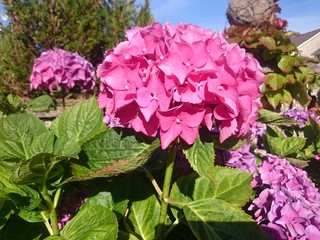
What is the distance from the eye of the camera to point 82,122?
1.22 m

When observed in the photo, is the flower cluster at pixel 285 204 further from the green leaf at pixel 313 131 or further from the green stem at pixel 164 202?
the green leaf at pixel 313 131

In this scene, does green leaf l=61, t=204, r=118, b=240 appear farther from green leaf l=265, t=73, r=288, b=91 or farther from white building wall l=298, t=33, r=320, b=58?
white building wall l=298, t=33, r=320, b=58

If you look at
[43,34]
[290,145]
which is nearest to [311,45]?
[43,34]

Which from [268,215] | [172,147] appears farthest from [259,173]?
[172,147]

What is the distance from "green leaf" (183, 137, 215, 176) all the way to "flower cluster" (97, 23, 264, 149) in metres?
0.04

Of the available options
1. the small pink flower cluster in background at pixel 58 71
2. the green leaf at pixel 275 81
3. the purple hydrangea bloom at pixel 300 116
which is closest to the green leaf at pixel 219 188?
the purple hydrangea bloom at pixel 300 116

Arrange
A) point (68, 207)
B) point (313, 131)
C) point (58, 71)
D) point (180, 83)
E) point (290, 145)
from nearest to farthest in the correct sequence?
1. point (180, 83)
2. point (68, 207)
3. point (290, 145)
4. point (313, 131)
5. point (58, 71)

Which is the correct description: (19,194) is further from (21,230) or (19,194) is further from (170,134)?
(170,134)

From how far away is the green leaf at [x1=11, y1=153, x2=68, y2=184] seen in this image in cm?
86

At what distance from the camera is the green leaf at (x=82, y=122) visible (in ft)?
3.91

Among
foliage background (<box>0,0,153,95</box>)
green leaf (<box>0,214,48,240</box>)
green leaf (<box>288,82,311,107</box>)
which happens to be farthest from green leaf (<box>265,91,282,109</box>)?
foliage background (<box>0,0,153,95</box>)

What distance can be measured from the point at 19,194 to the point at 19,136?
169 millimetres

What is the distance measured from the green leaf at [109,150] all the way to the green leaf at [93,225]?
10 cm

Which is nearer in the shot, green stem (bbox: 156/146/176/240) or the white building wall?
green stem (bbox: 156/146/176/240)
